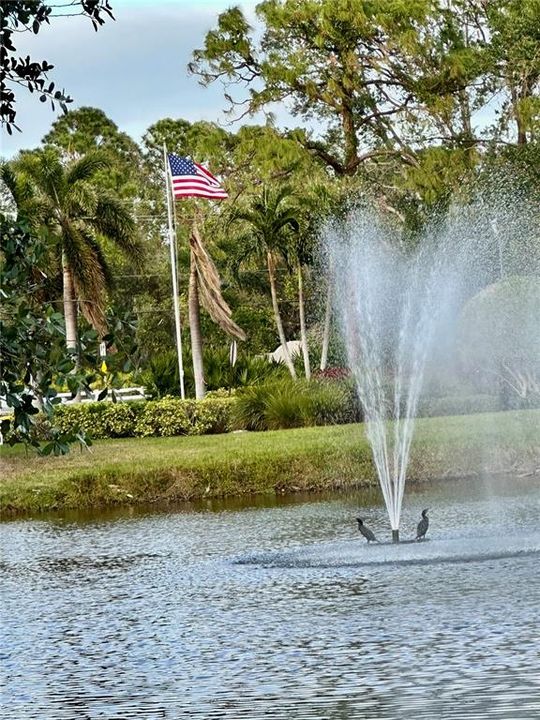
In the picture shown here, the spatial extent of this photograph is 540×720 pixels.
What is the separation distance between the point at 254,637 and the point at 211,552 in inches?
212

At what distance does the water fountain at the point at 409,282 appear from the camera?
3050 centimetres

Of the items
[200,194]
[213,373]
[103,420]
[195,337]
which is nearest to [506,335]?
[200,194]

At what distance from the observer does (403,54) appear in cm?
4456

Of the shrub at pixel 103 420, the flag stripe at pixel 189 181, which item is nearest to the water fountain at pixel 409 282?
the flag stripe at pixel 189 181

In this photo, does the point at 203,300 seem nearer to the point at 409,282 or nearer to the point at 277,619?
the point at 409,282

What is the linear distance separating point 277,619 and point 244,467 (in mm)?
11758

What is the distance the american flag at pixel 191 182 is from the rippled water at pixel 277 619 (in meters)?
15.3

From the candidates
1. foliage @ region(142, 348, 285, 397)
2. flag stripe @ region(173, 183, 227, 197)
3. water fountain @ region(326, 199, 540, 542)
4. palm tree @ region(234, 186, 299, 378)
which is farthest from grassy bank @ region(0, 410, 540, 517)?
palm tree @ region(234, 186, 299, 378)

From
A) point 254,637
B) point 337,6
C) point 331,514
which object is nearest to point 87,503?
point 331,514

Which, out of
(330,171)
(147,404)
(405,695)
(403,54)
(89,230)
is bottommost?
(405,695)

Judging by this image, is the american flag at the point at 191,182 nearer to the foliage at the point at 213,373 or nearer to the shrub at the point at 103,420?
the foliage at the point at 213,373

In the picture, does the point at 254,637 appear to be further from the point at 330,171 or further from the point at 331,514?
the point at 330,171

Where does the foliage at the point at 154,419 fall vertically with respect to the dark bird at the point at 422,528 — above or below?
above

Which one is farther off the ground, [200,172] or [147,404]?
[200,172]
